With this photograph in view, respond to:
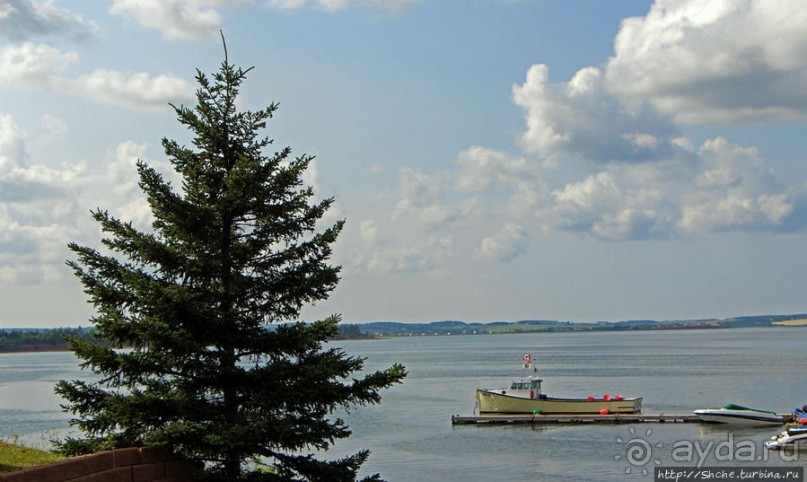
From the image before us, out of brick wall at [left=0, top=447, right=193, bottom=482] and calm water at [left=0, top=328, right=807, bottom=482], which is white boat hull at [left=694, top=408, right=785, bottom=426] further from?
brick wall at [left=0, top=447, right=193, bottom=482]

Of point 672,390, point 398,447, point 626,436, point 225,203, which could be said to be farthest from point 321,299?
point 672,390

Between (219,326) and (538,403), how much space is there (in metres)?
48.4

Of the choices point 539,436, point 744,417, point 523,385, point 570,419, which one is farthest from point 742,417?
point 523,385

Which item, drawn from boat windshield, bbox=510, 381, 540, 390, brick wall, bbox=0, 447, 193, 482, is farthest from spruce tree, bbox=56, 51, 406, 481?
boat windshield, bbox=510, 381, 540, 390

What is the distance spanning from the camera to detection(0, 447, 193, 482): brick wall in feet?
42.3

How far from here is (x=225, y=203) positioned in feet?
56.4

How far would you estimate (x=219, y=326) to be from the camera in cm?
1689

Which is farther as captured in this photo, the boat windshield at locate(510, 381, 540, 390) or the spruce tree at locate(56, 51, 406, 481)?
the boat windshield at locate(510, 381, 540, 390)

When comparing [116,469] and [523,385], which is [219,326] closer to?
[116,469]

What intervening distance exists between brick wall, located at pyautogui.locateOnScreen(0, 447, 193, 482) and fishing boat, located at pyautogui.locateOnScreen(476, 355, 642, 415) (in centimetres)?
4874

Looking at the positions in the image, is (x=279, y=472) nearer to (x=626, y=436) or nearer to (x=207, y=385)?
(x=207, y=385)

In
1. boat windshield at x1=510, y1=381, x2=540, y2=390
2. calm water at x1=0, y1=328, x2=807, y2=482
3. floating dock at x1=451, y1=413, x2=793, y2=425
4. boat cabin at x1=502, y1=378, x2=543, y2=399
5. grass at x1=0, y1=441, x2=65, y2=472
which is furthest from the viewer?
boat windshield at x1=510, y1=381, x2=540, y2=390

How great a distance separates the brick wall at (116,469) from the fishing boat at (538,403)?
1919 inches

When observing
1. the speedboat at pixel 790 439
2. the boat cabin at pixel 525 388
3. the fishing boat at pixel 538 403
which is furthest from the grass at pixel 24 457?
the boat cabin at pixel 525 388
